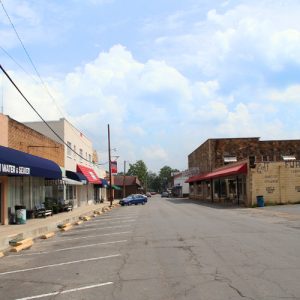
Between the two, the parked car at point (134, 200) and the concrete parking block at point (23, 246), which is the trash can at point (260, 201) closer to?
the parked car at point (134, 200)

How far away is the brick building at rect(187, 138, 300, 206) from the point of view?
4250 centimetres

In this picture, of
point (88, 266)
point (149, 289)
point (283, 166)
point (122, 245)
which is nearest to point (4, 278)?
point (88, 266)

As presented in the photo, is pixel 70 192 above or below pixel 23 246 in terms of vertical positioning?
above

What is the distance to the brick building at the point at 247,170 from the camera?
4250cm

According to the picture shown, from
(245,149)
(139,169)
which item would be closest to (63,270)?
(245,149)

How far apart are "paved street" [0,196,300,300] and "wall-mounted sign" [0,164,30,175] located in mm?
5122

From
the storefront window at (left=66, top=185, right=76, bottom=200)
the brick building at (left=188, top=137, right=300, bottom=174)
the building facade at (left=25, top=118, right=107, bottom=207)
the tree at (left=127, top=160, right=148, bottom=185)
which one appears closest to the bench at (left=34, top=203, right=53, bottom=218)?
the building facade at (left=25, top=118, right=107, bottom=207)

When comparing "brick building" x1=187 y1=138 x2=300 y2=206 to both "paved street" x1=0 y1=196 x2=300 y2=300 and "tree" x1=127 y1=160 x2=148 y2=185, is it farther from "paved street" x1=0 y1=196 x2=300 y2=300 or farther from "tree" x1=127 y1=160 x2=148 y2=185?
"tree" x1=127 y1=160 x2=148 y2=185

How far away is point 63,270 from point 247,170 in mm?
33614

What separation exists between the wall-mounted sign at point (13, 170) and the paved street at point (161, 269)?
202 inches

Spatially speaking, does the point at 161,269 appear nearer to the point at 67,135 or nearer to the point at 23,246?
the point at 23,246

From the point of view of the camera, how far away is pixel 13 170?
21.8 metres

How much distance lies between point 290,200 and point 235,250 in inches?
1245

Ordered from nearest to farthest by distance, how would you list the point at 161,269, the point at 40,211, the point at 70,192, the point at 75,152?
the point at 161,269, the point at 40,211, the point at 75,152, the point at 70,192
